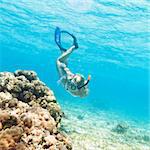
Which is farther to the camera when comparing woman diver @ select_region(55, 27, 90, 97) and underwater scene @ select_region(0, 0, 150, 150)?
woman diver @ select_region(55, 27, 90, 97)

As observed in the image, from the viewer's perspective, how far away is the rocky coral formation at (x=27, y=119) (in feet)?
20.0

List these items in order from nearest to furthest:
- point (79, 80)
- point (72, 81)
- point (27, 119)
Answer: point (27, 119) < point (79, 80) < point (72, 81)

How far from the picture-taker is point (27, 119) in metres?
7.15

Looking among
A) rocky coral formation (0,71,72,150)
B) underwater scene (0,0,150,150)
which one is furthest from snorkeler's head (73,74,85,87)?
rocky coral formation (0,71,72,150)

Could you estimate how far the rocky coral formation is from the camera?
609 cm

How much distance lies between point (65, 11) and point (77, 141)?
2133 centimetres

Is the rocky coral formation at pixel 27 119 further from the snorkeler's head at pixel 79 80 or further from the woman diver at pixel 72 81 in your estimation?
the snorkeler's head at pixel 79 80

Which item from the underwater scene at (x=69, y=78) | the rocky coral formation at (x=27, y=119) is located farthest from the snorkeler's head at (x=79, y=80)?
the rocky coral formation at (x=27, y=119)

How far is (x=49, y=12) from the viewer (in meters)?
33.7

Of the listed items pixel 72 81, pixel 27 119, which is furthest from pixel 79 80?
pixel 27 119

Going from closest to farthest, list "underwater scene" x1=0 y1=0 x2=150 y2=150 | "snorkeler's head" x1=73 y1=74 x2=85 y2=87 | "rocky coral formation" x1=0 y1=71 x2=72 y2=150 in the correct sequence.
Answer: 1. "rocky coral formation" x1=0 y1=71 x2=72 y2=150
2. "underwater scene" x1=0 y1=0 x2=150 y2=150
3. "snorkeler's head" x1=73 y1=74 x2=85 y2=87

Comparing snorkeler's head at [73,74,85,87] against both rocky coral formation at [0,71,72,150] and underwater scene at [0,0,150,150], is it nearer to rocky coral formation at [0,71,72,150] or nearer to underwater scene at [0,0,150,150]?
underwater scene at [0,0,150,150]

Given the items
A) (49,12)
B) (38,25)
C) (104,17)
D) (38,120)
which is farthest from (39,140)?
(38,25)

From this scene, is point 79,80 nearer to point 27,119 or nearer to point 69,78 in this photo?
point 69,78
